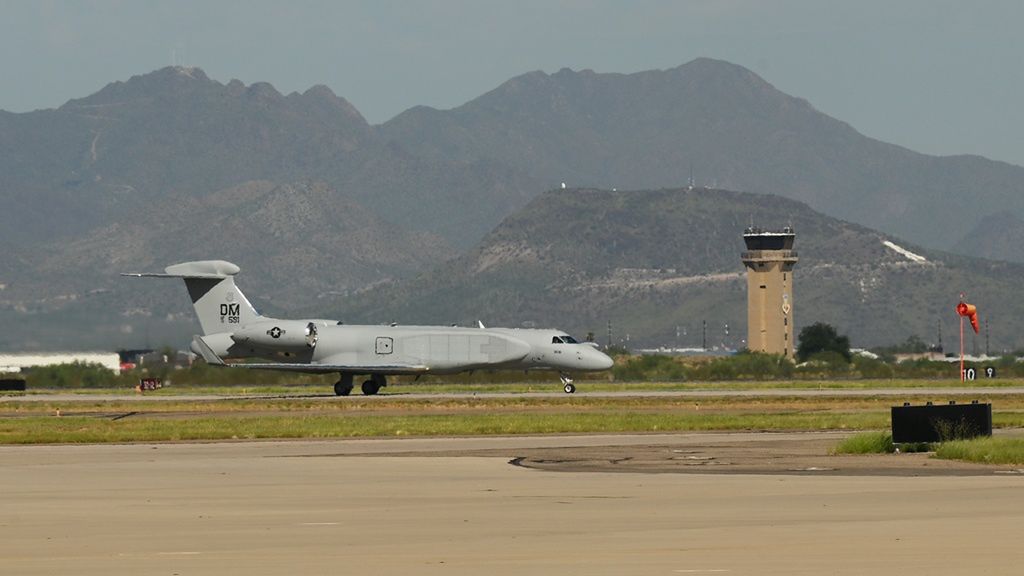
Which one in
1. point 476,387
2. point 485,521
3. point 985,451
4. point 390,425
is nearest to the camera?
point 485,521

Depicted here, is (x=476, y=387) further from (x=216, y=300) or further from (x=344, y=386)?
(x=216, y=300)

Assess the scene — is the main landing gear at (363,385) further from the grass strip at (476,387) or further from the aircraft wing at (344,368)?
the grass strip at (476,387)

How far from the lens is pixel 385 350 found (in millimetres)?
83875

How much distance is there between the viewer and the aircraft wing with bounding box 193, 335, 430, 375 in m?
82.9

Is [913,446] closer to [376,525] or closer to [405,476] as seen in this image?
[405,476]

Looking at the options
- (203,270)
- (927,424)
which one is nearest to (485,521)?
(927,424)

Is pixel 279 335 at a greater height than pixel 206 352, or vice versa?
pixel 279 335

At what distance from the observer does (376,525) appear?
82.9 feet

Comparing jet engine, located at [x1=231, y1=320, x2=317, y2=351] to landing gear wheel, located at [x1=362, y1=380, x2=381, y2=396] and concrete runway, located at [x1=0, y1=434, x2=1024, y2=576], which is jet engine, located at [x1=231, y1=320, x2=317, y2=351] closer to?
landing gear wheel, located at [x1=362, y1=380, x2=381, y2=396]

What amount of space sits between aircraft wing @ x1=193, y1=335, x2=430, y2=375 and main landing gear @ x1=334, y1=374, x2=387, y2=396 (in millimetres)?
707

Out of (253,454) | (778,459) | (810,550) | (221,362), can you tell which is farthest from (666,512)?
(221,362)

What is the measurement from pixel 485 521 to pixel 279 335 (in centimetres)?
5880

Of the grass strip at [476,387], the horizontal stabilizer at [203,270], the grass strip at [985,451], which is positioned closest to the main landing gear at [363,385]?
the grass strip at [476,387]

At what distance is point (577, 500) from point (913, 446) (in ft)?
42.4
